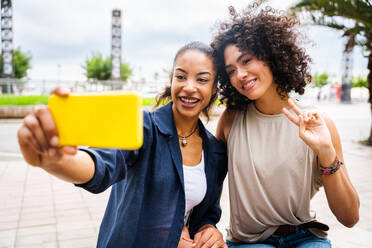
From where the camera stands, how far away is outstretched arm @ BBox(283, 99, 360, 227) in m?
1.62

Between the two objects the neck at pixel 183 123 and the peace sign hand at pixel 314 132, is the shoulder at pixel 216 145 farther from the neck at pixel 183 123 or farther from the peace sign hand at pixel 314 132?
the peace sign hand at pixel 314 132

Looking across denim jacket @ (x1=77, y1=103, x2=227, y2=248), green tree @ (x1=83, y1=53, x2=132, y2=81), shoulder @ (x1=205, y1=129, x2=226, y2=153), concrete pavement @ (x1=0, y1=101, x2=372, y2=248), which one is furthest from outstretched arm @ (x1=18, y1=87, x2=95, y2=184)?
green tree @ (x1=83, y1=53, x2=132, y2=81)

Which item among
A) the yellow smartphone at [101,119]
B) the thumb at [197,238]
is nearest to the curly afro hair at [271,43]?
the thumb at [197,238]

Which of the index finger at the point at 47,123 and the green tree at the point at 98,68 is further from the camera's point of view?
the green tree at the point at 98,68

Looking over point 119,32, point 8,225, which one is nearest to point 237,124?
point 8,225

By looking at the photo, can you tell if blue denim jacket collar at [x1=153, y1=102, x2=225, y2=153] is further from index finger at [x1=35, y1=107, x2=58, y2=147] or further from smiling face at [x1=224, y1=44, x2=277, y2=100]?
index finger at [x1=35, y1=107, x2=58, y2=147]

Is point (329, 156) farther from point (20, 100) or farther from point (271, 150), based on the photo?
point (20, 100)

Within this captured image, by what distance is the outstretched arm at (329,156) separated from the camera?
1.62 meters

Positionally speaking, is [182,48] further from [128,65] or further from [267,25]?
[128,65]

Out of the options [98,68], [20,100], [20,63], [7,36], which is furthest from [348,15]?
[20,63]

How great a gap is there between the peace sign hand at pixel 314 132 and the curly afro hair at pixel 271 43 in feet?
1.48

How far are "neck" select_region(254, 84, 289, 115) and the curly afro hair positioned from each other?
0.04 metres

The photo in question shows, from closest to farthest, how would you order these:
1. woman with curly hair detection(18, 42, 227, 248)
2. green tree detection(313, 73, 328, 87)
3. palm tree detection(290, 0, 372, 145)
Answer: woman with curly hair detection(18, 42, 227, 248)
palm tree detection(290, 0, 372, 145)
green tree detection(313, 73, 328, 87)

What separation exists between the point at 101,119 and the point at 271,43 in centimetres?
150
